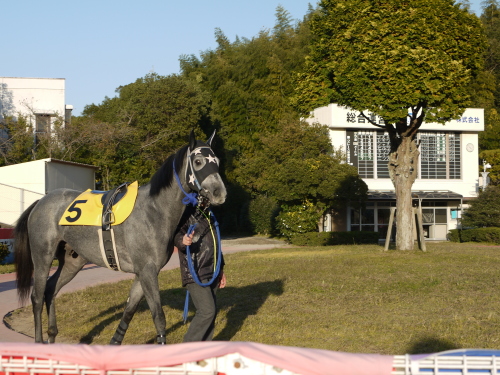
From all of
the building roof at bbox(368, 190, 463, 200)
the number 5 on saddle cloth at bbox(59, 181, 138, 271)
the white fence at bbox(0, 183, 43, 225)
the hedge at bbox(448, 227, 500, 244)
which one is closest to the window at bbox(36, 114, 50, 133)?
the white fence at bbox(0, 183, 43, 225)

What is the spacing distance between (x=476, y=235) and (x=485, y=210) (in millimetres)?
1653

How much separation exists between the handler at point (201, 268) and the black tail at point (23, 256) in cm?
232

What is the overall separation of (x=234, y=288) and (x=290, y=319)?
3447mm

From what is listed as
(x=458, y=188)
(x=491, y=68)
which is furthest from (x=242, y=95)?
(x=491, y=68)

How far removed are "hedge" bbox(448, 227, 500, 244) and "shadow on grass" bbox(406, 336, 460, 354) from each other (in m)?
24.7

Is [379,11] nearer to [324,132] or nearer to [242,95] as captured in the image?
[324,132]

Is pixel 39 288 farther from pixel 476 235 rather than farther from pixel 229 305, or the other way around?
pixel 476 235

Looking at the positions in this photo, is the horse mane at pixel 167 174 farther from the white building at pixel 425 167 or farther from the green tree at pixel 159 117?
the white building at pixel 425 167

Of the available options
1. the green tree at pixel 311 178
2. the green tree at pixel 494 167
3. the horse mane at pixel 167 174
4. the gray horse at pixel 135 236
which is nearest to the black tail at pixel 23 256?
the gray horse at pixel 135 236

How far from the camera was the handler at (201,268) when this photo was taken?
5.59 meters

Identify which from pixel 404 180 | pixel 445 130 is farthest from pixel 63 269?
pixel 445 130

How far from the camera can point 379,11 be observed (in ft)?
53.1

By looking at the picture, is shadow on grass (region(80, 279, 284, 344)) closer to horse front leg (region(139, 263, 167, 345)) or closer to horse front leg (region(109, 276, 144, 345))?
horse front leg (region(109, 276, 144, 345))

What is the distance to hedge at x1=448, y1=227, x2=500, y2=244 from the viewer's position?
29375 mm
